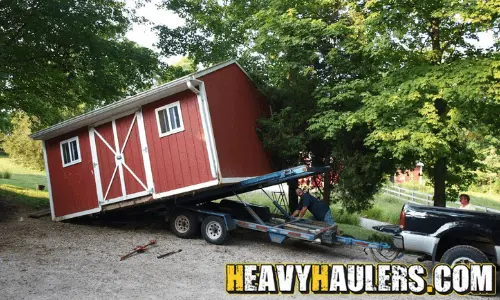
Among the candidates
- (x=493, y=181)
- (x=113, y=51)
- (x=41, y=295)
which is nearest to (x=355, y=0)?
(x=113, y=51)

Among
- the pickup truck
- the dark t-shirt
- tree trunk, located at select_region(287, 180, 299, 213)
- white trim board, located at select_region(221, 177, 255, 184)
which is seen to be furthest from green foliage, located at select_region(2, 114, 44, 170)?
the pickup truck

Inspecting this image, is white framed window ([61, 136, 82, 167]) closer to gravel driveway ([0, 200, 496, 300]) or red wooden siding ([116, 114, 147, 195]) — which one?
red wooden siding ([116, 114, 147, 195])

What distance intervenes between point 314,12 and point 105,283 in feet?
35.9

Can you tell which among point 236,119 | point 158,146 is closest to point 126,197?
point 158,146

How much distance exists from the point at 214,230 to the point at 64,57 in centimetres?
967

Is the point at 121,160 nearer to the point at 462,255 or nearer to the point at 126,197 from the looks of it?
the point at 126,197

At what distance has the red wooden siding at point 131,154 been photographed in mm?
10734

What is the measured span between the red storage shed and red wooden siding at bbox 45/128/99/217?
0.03m

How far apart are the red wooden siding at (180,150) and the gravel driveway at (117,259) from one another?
1670 millimetres

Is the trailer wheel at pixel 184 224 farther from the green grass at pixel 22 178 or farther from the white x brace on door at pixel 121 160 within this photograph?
the green grass at pixel 22 178

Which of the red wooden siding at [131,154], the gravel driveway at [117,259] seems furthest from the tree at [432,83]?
the red wooden siding at [131,154]

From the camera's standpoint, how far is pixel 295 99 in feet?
42.0

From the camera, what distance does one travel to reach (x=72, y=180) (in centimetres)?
1191

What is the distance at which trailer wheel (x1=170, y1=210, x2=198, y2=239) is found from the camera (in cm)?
1055
